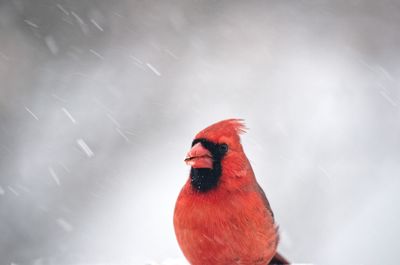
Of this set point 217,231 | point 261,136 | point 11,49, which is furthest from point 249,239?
point 11,49

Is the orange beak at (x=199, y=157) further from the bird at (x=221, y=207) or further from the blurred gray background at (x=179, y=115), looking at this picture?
the blurred gray background at (x=179, y=115)

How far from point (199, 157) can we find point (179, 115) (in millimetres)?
2804

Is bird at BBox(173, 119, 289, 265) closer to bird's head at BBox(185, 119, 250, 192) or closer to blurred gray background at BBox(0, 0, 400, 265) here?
bird's head at BBox(185, 119, 250, 192)

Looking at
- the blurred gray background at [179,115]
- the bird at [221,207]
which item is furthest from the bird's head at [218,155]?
the blurred gray background at [179,115]

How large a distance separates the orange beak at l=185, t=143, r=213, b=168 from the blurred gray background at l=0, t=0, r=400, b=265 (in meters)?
2.44

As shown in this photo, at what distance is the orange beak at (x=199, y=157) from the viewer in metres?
1.75

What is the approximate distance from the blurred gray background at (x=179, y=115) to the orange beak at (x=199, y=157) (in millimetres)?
2435

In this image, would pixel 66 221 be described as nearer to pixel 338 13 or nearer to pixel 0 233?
pixel 0 233

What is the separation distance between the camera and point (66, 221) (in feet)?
14.0

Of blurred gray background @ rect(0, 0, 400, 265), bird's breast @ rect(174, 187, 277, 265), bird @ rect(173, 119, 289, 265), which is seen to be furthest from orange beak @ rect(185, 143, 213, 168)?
blurred gray background @ rect(0, 0, 400, 265)

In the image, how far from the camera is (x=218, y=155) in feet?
→ 6.07

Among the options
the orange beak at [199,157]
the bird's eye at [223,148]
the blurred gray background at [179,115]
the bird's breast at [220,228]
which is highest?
the blurred gray background at [179,115]

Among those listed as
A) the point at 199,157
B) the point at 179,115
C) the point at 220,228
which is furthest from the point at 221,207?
the point at 179,115

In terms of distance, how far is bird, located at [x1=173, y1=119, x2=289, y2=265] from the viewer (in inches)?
70.6
